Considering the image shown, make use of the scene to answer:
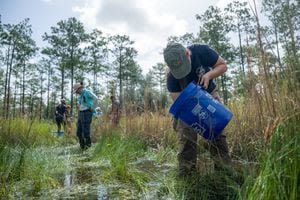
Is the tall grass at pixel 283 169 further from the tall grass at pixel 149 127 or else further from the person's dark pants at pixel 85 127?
the person's dark pants at pixel 85 127

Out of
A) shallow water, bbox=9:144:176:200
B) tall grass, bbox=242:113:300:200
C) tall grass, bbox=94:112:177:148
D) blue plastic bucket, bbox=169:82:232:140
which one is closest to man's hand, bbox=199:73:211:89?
blue plastic bucket, bbox=169:82:232:140

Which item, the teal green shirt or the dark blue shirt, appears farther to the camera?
the teal green shirt

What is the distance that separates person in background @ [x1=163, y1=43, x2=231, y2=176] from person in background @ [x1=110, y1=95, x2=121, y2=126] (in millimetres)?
4754

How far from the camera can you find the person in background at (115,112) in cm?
834

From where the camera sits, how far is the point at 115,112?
9.14 metres

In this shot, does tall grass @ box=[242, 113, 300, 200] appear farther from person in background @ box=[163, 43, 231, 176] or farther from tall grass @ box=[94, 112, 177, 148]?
tall grass @ box=[94, 112, 177, 148]

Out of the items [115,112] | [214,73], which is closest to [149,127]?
[115,112]

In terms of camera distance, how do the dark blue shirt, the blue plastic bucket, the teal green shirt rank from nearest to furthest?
the blue plastic bucket, the dark blue shirt, the teal green shirt

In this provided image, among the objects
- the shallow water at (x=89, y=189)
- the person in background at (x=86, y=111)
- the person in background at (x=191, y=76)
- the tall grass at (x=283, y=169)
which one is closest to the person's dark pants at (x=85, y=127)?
the person in background at (x=86, y=111)

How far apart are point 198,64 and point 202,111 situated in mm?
652

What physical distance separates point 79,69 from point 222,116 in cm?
3208

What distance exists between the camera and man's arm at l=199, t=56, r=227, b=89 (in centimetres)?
293

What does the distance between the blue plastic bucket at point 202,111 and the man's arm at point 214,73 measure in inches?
6.3

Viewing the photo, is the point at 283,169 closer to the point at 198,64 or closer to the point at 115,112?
the point at 198,64
